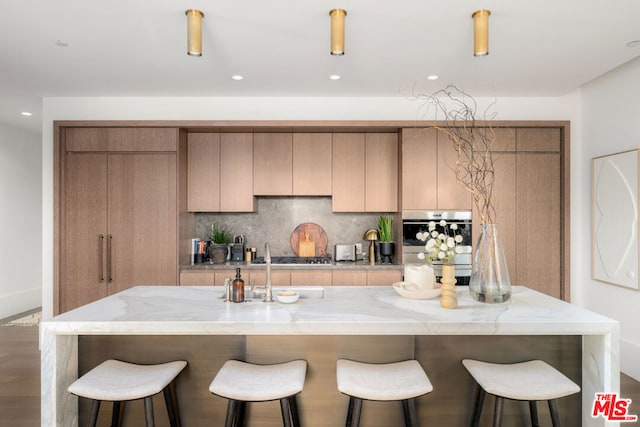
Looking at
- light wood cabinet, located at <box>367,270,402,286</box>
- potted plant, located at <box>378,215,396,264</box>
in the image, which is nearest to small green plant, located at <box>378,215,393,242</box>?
potted plant, located at <box>378,215,396,264</box>

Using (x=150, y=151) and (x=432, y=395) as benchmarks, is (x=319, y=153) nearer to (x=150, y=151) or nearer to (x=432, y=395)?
(x=150, y=151)

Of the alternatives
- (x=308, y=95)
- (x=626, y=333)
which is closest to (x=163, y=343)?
(x=308, y=95)

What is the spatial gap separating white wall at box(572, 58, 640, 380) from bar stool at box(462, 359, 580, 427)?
2.13 metres

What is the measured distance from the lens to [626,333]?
3498mm

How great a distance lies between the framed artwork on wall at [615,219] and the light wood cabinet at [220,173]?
11.0 ft

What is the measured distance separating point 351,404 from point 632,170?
3.09 meters

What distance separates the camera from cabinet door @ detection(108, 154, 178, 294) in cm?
410

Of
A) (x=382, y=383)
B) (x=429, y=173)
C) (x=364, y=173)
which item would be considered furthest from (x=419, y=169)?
(x=382, y=383)

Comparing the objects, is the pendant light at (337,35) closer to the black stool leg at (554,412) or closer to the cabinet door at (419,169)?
the black stool leg at (554,412)

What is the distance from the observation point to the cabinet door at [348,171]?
14.1 feet

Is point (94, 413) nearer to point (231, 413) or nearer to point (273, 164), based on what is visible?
point (231, 413)

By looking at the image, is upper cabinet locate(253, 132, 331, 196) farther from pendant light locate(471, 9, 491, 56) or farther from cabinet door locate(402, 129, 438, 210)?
pendant light locate(471, 9, 491, 56)

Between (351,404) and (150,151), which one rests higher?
(150,151)

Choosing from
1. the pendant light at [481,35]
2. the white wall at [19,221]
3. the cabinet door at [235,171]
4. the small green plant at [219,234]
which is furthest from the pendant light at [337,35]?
the white wall at [19,221]
